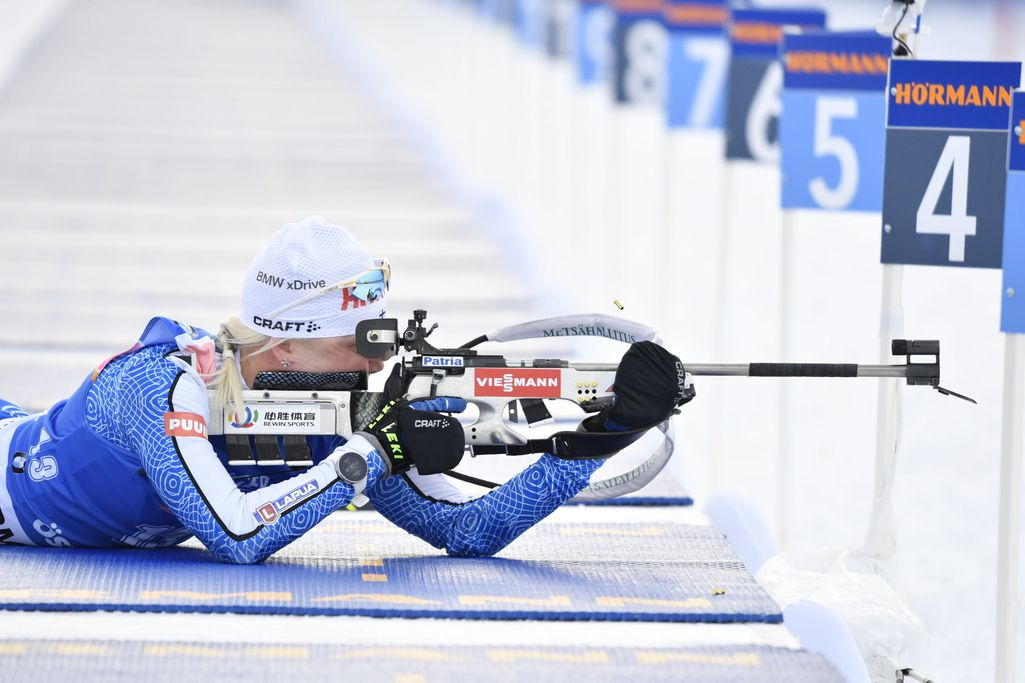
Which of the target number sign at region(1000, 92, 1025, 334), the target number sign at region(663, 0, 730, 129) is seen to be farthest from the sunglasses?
the target number sign at region(663, 0, 730, 129)

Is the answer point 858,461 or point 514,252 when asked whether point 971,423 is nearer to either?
point 858,461

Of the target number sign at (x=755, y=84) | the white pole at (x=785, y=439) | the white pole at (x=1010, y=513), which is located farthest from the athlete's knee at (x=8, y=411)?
the target number sign at (x=755, y=84)

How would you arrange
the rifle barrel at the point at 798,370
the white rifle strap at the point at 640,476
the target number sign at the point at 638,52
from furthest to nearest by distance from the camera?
1. the target number sign at the point at 638,52
2. the white rifle strap at the point at 640,476
3. the rifle barrel at the point at 798,370

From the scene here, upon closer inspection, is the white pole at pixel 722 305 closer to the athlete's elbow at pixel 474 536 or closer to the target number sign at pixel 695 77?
the target number sign at pixel 695 77

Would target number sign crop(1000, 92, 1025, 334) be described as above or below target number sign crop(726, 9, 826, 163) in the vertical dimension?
below

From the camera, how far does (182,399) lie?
3490 mm

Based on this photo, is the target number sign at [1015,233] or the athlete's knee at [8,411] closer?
the target number sign at [1015,233]

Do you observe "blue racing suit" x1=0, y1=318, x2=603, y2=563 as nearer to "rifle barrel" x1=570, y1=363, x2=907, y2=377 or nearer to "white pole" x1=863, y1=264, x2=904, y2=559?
"rifle barrel" x1=570, y1=363, x2=907, y2=377

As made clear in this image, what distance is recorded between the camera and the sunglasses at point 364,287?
359 cm

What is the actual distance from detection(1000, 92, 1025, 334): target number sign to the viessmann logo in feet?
3.22

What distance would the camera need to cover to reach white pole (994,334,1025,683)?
142 inches

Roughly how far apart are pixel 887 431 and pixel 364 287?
1693mm

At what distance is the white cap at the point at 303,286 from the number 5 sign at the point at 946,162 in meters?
1.46

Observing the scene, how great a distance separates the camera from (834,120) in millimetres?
5207
